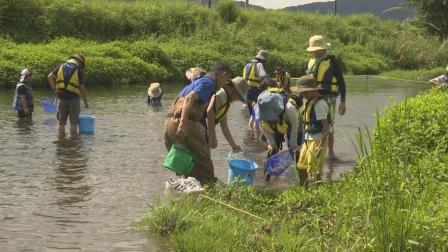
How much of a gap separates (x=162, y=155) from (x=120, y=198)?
3074mm

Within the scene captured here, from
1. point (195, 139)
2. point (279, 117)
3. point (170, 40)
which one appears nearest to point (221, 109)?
point (195, 139)

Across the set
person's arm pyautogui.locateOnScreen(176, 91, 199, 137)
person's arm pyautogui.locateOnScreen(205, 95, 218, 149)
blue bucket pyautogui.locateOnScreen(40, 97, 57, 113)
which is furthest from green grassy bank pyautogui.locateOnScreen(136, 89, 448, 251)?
blue bucket pyautogui.locateOnScreen(40, 97, 57, 113)

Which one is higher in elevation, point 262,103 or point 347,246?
point 262,103

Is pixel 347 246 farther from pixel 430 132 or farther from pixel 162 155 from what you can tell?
pixel 162 155

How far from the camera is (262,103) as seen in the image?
28.1 feet

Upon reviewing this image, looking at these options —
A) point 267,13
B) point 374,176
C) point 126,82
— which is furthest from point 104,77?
point 267,13

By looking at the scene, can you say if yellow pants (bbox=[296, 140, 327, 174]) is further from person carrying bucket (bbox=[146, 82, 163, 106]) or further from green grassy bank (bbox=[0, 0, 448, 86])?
green grassy bank (bbox=[0, 0, 448, 86])

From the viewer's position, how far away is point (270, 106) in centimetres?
851

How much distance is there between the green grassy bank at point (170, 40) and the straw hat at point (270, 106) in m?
13.4

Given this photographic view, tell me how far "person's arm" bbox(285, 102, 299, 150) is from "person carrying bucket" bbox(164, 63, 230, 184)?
4.23ft

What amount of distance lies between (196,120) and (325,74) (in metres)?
2.86

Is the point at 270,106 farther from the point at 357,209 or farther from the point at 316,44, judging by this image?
the point at 357,209

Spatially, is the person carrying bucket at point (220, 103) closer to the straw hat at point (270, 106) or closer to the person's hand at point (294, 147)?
the straw hat at point (270, 106)

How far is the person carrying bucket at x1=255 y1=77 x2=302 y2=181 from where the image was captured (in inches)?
336
